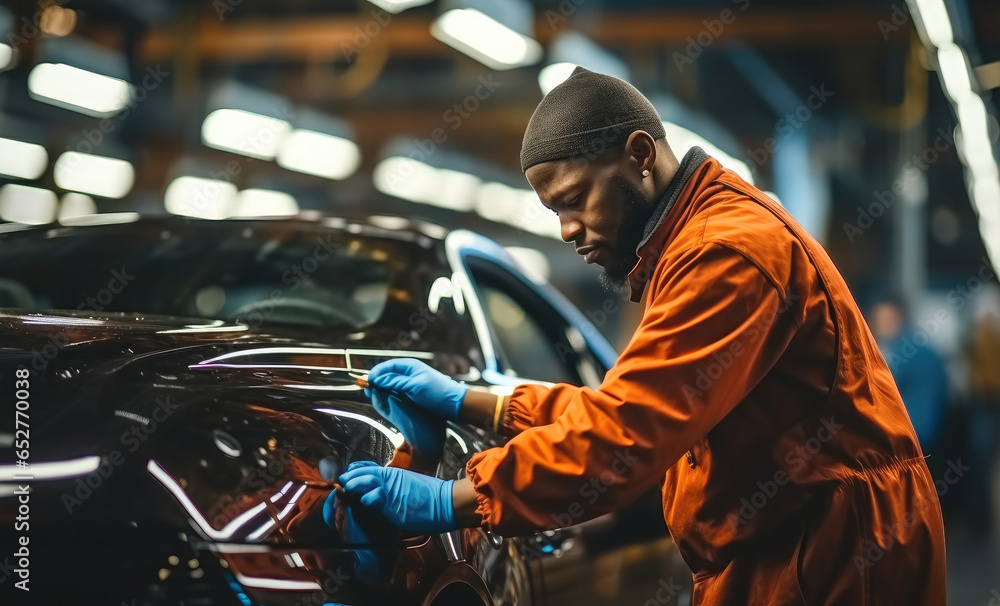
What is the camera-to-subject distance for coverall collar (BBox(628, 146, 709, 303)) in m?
1.80

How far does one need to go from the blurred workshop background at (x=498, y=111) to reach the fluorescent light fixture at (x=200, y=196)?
0.04 metres

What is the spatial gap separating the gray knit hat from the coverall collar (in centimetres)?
9

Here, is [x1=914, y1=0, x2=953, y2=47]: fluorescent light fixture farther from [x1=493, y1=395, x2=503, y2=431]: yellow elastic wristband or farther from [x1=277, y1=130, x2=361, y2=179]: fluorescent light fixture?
[x1=277, y1=130, x2=361, y2=179]: fluorescent light fixture

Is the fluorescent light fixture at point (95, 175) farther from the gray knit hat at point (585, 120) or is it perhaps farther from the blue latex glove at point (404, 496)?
the blue latex glove at point (404, 496)

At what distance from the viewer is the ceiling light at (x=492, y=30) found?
24.1ft

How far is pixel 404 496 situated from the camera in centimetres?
155

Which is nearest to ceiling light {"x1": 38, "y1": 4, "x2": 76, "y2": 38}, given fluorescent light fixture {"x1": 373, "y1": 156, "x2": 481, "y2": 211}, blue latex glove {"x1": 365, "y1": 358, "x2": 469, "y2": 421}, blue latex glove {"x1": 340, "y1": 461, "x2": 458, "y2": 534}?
fluorescent light fixture {"x1": 373, "y1": 156, "x2": 481, "y2": 211}

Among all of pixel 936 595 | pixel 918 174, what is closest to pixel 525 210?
pixel 918 174

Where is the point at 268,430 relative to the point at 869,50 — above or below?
above

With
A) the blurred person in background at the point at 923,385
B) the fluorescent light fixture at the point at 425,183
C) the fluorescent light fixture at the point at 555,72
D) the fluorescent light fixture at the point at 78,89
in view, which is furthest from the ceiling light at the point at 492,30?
the fluorescent light fixture at the point at 425,183

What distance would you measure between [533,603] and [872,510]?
0.74 meters

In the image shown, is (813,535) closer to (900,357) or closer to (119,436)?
(119,436)

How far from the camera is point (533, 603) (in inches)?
80.5

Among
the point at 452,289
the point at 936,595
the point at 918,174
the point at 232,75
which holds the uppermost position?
the point at 936,595
